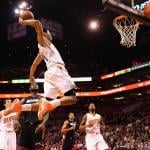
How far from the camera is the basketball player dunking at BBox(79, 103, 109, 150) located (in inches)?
448

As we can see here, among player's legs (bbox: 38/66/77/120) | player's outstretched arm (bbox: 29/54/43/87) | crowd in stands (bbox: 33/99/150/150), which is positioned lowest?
crowd in stands (bbox: 33/99/150/150)

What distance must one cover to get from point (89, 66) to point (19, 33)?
12486 mm

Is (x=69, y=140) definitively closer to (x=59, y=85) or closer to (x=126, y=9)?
(x=126, y=9)

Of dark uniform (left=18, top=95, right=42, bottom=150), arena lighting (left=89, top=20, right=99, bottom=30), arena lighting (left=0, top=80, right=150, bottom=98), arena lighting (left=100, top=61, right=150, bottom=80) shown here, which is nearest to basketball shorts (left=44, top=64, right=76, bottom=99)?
dark uniform (left=18, top=95, right=42, bottom=150)

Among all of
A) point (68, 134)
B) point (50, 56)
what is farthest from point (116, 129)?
point (50, 56)

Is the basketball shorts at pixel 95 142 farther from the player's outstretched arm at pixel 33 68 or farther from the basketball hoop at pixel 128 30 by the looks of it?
the player's outstretched arm at pixel 33 68

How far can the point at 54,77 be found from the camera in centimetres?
675

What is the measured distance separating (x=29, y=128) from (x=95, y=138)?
4824 mm

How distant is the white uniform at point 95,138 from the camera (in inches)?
447

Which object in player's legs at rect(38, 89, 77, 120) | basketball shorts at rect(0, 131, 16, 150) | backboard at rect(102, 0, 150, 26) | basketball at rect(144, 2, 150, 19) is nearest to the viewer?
player's legs at rect(38, 89, 77, 120)

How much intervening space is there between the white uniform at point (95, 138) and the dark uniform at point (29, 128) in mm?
4448

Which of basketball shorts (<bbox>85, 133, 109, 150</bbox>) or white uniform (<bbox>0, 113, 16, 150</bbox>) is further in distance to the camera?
white uniform (<bbox>0, 113, 16, 150</bbox>)

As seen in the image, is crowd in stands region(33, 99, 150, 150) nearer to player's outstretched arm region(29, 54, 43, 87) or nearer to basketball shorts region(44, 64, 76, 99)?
player's outstretched arm region(29, 54, 43, 87)

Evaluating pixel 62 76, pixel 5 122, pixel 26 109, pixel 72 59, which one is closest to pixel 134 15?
pixel 62 76
